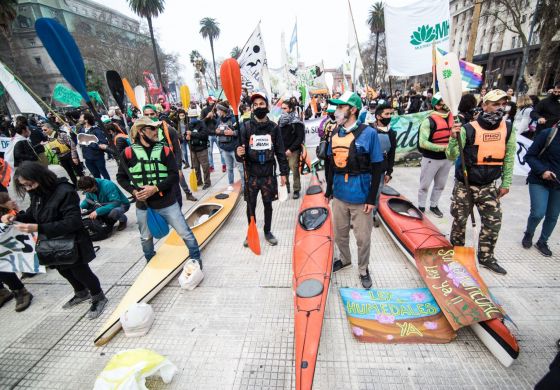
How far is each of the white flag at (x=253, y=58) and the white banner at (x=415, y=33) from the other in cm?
286

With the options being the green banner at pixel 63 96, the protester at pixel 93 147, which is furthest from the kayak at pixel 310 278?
the green banner at pixel 63 96

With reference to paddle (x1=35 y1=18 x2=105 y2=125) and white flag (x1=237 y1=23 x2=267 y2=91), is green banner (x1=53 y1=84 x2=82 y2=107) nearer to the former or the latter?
white flag (x1=237 y1=23 x2=267 y2=91)

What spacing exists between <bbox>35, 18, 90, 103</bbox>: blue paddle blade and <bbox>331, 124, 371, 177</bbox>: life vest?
2544 mm

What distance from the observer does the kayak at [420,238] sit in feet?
6.90

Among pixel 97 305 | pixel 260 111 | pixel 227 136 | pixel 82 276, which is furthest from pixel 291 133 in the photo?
pixel 97 305

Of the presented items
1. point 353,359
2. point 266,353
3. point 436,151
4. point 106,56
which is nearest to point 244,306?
point 266,353

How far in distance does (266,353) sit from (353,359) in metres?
0.80

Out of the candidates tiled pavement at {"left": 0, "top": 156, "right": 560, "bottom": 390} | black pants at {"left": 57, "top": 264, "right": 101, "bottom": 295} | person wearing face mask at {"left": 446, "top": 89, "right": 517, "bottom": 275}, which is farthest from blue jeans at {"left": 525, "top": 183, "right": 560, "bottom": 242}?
black pants at {"left": 57, "top": 264, "right": 101, "bottom": 295}

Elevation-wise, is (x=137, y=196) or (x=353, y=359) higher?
(x=137, y=196)

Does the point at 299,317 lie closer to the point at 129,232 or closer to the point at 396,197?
the point at 396,197

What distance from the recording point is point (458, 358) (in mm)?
2217

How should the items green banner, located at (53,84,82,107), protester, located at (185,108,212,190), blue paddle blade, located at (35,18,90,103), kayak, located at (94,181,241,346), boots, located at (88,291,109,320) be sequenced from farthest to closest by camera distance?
1. green banner, located at (53,84,82,107)
2. protester, located at (185,108,212,190)
3. boots, located at (88,291,109,320)
4. kayak, located at (94,181,241,346)
5. blue paddle blade, located at (35,18,90,103)

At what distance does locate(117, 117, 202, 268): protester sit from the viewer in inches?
115

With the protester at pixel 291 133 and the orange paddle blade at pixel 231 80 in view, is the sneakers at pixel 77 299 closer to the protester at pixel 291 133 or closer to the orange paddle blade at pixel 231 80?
the orange paddle blade at pixel 231 80
